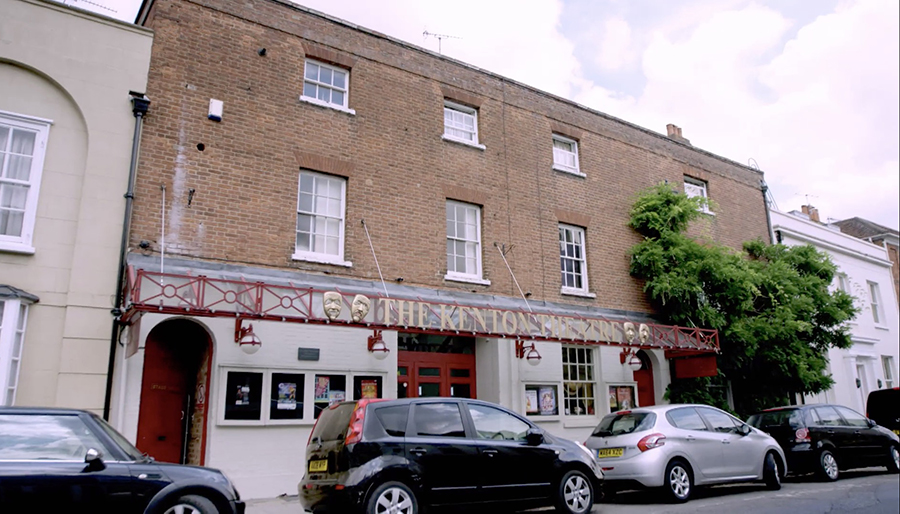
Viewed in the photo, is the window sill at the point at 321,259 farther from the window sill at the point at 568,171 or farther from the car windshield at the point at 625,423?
the window sill at the point at 568,171

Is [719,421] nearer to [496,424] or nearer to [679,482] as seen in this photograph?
[679,482]

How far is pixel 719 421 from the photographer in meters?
11.3

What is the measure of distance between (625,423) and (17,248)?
1003 cm

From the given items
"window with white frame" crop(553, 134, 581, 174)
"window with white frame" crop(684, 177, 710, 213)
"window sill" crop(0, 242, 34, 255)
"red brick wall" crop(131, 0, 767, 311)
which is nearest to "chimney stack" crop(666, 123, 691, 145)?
"window with white frame" crop(684, 177, 710, 213)

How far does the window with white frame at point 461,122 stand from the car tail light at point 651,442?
8063 millimetres

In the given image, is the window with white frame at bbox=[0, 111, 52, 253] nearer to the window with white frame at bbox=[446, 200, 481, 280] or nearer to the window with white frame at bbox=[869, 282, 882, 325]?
the window with white frame at bbox=[446, 200, 481, 280]

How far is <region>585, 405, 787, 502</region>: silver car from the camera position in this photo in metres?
9.91

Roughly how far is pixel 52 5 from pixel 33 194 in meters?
3.29

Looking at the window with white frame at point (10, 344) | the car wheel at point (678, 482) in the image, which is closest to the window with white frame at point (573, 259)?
the car wheel at point (678, 482)

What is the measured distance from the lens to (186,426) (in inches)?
453

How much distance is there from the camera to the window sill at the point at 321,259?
12.1 metres

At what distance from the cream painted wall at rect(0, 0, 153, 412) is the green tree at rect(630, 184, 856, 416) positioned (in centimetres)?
1252

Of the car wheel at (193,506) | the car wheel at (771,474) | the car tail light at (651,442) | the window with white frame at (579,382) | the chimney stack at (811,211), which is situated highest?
the chimney stack at (811,211)

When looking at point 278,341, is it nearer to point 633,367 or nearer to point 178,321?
point 178,321
